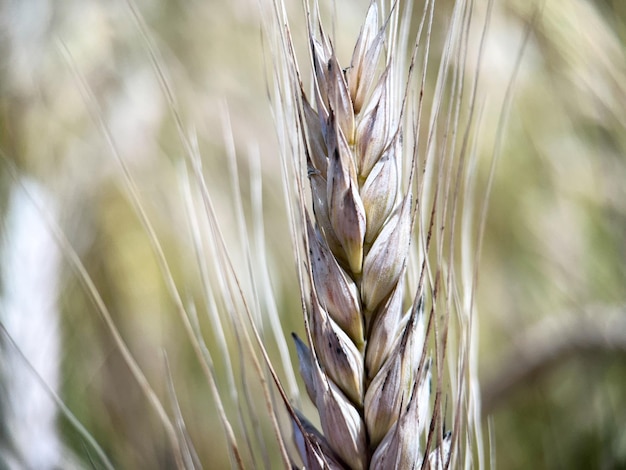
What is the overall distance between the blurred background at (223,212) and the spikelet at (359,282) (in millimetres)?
357

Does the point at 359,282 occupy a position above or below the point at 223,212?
below

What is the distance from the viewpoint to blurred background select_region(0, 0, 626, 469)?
2.65ft

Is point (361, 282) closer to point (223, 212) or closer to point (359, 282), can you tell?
point (359, 282)

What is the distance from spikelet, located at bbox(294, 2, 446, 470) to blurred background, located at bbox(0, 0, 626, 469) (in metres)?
0.36

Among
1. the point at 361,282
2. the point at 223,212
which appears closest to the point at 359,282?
the point at 361,282

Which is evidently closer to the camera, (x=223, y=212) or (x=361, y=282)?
(x=361, y=282)

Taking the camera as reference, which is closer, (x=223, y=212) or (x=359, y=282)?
(x=359, y=282)

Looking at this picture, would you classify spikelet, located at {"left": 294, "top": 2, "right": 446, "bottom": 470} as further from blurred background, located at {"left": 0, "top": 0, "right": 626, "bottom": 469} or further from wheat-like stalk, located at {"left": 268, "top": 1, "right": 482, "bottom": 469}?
blurred background, located at {"left": 0, "top": 0, "right": 626, "bottom": 469}

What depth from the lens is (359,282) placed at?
0.47 meters

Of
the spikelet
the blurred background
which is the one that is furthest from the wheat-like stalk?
the blurred background

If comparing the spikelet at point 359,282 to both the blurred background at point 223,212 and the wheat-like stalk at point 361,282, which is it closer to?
the wheat-like stalk at point 361,282

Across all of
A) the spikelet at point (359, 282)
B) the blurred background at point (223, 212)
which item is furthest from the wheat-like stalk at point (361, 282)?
the blurred background at point (223, 212)

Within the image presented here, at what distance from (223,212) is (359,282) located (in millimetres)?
611

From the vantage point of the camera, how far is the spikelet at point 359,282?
0.43 m
